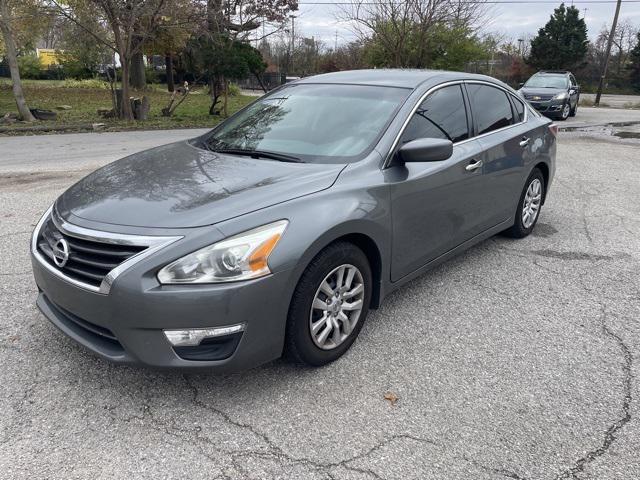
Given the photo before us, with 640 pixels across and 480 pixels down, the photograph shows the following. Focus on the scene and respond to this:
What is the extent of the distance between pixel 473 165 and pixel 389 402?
6.61 feet

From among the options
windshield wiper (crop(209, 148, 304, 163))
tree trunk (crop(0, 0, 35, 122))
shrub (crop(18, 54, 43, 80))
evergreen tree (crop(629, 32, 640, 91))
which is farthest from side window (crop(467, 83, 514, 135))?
evergreen tree (crop(629, 32, 640, 91))

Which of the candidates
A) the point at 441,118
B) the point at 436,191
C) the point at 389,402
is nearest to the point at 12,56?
the point at 441,118

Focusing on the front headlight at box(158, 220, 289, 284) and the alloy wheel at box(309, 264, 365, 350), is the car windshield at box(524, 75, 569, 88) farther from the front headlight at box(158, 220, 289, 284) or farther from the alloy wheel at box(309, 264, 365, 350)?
the front headlight at box(158, 220, 289, 284)

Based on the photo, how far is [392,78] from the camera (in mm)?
4012

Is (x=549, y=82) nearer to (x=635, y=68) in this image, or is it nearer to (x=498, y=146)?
(x=498, y=146)

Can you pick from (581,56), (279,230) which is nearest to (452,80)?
(279,230)

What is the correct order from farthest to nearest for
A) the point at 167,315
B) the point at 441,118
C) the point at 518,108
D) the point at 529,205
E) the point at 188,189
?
the point at 529,205 → the point at 518,108 → the point at 441,118 → the point at 188,189 → the point at 167,315

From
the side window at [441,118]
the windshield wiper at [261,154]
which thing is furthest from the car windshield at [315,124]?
the side window at [441,118]

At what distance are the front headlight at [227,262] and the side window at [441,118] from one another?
1389 mm

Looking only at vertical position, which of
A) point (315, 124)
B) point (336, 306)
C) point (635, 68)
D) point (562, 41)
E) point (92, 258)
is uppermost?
point (562, 41)

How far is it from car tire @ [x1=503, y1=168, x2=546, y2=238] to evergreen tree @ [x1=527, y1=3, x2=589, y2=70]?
47.9 m

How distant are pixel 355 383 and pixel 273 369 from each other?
47cm

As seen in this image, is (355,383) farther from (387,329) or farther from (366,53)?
(366,53)

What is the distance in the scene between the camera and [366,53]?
2341 cm
